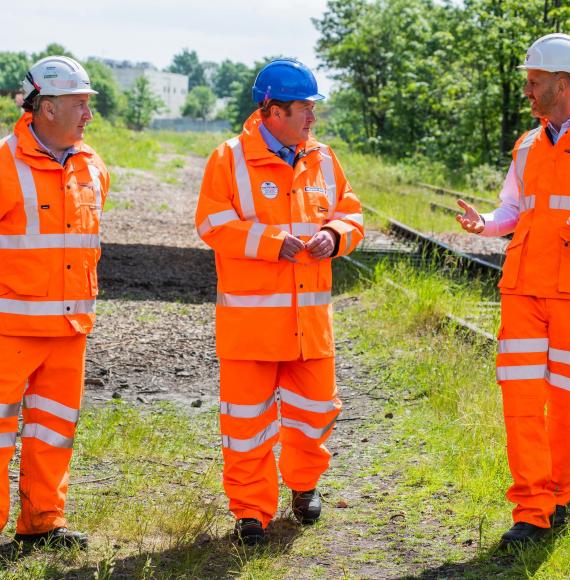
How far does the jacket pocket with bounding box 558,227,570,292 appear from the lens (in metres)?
4.31

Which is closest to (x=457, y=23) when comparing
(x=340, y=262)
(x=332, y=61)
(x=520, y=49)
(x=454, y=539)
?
(x=520, y=49)

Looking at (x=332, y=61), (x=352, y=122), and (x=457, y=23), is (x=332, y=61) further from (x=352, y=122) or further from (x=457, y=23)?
(x=457, y=23)

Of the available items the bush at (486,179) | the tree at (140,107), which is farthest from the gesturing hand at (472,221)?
the tree at (140,107)

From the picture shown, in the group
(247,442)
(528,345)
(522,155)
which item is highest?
(522,155)

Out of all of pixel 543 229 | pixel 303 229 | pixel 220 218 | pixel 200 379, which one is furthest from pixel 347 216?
pixel 200 379

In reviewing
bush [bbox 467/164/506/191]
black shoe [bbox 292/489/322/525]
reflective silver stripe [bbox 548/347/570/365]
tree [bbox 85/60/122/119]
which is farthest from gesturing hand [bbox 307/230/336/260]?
tree [bbox 85/60/122/119]

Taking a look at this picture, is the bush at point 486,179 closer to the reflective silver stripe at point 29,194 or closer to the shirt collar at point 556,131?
the shirt collar at point 556,131

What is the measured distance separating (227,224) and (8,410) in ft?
4.16

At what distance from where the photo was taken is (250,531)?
4512mm

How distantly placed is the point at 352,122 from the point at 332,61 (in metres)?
3.47

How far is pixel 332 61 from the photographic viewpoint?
4338 centimetres

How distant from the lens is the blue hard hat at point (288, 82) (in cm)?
449

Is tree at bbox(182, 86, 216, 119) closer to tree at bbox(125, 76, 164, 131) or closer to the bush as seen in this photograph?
tree at bbox(125, 76, 164, 131)

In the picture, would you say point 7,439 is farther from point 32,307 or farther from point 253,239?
point 253,239
